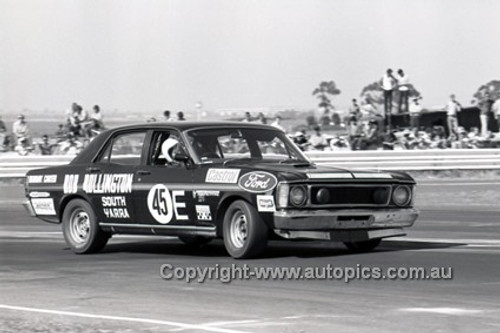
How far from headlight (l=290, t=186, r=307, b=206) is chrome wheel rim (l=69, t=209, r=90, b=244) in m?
2.76

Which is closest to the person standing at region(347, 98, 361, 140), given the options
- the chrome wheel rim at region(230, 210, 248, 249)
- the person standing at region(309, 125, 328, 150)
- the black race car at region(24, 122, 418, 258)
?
the person standing at region(309, 125, 328, 150)

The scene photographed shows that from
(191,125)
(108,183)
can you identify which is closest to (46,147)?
(108,183)

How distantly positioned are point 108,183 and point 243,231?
76.0 inches

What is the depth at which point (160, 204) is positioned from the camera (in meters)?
11.6

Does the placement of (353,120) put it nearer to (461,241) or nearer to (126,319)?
(461,241)

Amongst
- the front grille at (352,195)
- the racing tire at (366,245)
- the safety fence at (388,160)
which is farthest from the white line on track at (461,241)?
the safety fence at (388,160)

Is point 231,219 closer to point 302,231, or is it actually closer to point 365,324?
point 302,231

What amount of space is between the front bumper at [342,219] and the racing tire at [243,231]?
18cm

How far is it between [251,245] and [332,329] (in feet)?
12.3

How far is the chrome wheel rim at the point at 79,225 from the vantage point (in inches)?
491

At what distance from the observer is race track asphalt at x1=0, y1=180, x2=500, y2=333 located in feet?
24.0

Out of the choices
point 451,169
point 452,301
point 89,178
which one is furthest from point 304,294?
point 451,169

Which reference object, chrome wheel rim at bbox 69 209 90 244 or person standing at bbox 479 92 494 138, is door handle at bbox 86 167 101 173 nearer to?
chrome wheel rim at bbox 69 209 90 244

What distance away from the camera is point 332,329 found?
23.1ft
